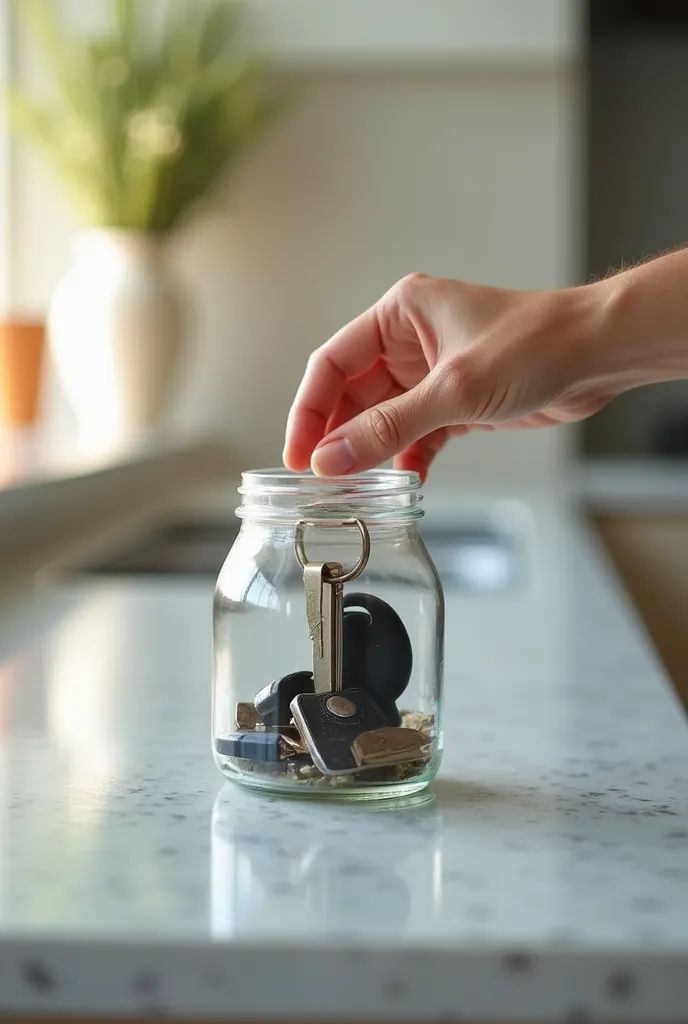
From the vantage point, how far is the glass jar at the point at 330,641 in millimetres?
648

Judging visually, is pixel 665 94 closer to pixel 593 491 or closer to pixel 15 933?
pixel 593 491

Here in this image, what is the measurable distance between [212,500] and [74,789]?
5.91 ft

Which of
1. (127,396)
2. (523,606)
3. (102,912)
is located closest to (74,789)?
(102,912)

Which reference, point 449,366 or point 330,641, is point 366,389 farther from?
point 330,641

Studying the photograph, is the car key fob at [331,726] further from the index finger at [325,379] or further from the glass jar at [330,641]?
the index finger at [325,379]

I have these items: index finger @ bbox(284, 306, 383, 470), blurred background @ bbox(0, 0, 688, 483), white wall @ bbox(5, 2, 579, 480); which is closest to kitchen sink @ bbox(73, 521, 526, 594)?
index finger @ bbox(284, 306, 383, 470)

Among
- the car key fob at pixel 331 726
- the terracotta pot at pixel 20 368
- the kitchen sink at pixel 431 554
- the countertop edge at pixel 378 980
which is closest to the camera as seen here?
the countertop edge at pixel 378 980

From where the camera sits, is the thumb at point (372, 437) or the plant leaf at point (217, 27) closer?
the thumb at point (372, 437)

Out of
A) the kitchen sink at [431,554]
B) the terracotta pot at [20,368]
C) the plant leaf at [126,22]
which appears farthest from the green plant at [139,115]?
the kitchen sink at [431,554]

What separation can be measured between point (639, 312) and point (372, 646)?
240 millimetres

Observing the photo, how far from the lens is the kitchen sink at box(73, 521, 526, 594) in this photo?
1720 millimetres

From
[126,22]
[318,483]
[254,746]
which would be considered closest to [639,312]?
[318,483]

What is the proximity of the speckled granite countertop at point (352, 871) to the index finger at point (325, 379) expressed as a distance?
0.19 meters

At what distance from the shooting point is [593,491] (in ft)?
8.57
